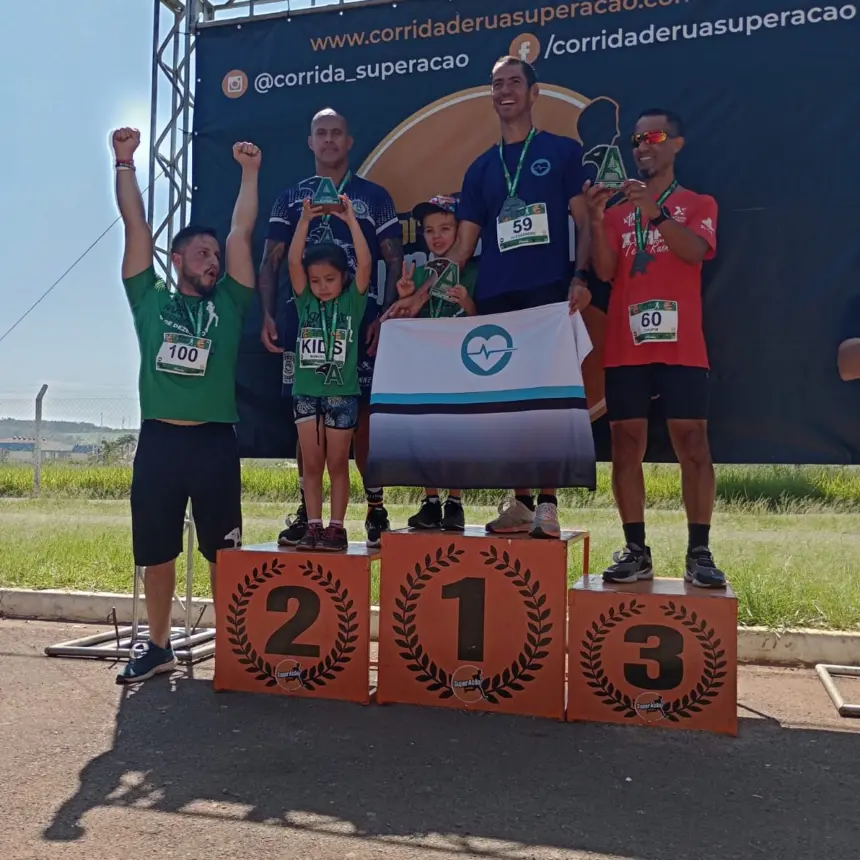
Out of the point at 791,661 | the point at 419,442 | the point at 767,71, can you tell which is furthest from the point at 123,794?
the point at 767,71

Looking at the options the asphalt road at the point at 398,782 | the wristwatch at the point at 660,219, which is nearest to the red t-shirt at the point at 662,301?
the wristwatch at the point at 660,219

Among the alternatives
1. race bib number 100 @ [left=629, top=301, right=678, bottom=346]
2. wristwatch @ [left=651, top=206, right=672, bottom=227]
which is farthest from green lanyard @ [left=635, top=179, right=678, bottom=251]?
race bib number 100 @ [left=629, top=301, right=678, bottom=346]

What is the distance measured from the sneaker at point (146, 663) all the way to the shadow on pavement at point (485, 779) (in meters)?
0.35

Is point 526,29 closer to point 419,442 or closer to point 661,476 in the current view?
point 419,442

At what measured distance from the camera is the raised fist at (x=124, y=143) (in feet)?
14.4

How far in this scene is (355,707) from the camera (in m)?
3.80

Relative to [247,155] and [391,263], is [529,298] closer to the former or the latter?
[391,263]

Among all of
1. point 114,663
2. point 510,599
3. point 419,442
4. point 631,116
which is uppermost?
point 631,116

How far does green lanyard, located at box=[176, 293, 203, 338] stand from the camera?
4227mm

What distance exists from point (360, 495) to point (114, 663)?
8.66 m

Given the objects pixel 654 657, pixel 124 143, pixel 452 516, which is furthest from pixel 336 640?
pixel 124 143

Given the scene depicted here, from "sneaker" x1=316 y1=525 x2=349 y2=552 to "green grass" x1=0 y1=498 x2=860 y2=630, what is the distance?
1.79 metres

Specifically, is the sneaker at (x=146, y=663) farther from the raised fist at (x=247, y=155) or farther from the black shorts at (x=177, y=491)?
the raised fist at (x=247, y=155)

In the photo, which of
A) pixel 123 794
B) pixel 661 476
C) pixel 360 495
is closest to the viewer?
pixel 123 794
